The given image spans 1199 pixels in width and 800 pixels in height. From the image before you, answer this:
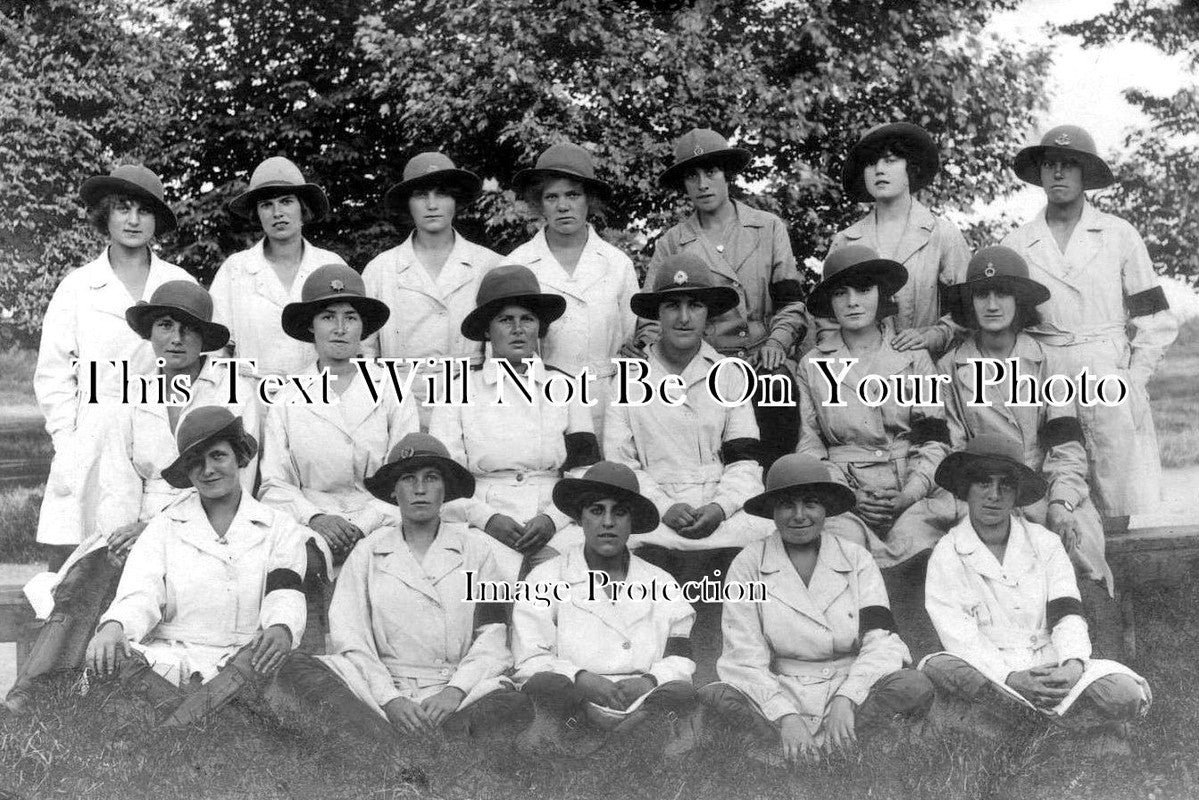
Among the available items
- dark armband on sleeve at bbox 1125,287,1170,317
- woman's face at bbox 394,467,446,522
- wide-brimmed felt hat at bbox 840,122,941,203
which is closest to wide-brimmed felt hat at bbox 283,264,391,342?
woman's face at bbox 394,467,446,522

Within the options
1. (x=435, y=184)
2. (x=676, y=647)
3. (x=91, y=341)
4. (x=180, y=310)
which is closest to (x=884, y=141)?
(x=435, y=184)

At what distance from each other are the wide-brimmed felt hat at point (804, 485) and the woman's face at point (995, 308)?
3.14 feet

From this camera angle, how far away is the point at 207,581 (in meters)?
4.14

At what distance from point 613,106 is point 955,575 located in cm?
409

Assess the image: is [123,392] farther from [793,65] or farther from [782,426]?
[793,65]

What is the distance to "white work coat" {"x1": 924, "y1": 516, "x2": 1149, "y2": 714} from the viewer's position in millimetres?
4039

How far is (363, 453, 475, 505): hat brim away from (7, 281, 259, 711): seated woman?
24.1 inches

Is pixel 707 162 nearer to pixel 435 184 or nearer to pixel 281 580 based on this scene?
pixel 435 184

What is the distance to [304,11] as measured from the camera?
7.99 meters

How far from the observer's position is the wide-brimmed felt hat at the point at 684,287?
4652mm

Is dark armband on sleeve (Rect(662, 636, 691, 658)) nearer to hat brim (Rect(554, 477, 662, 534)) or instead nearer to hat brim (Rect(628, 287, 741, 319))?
hat brim (Rect(554, 477, 662, 534))

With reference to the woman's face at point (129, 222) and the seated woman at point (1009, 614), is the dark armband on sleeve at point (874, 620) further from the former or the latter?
the woman's face at point (129, 222)

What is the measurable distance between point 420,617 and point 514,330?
3.88ft

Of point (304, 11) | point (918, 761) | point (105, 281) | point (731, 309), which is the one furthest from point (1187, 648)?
point (304, 11)
